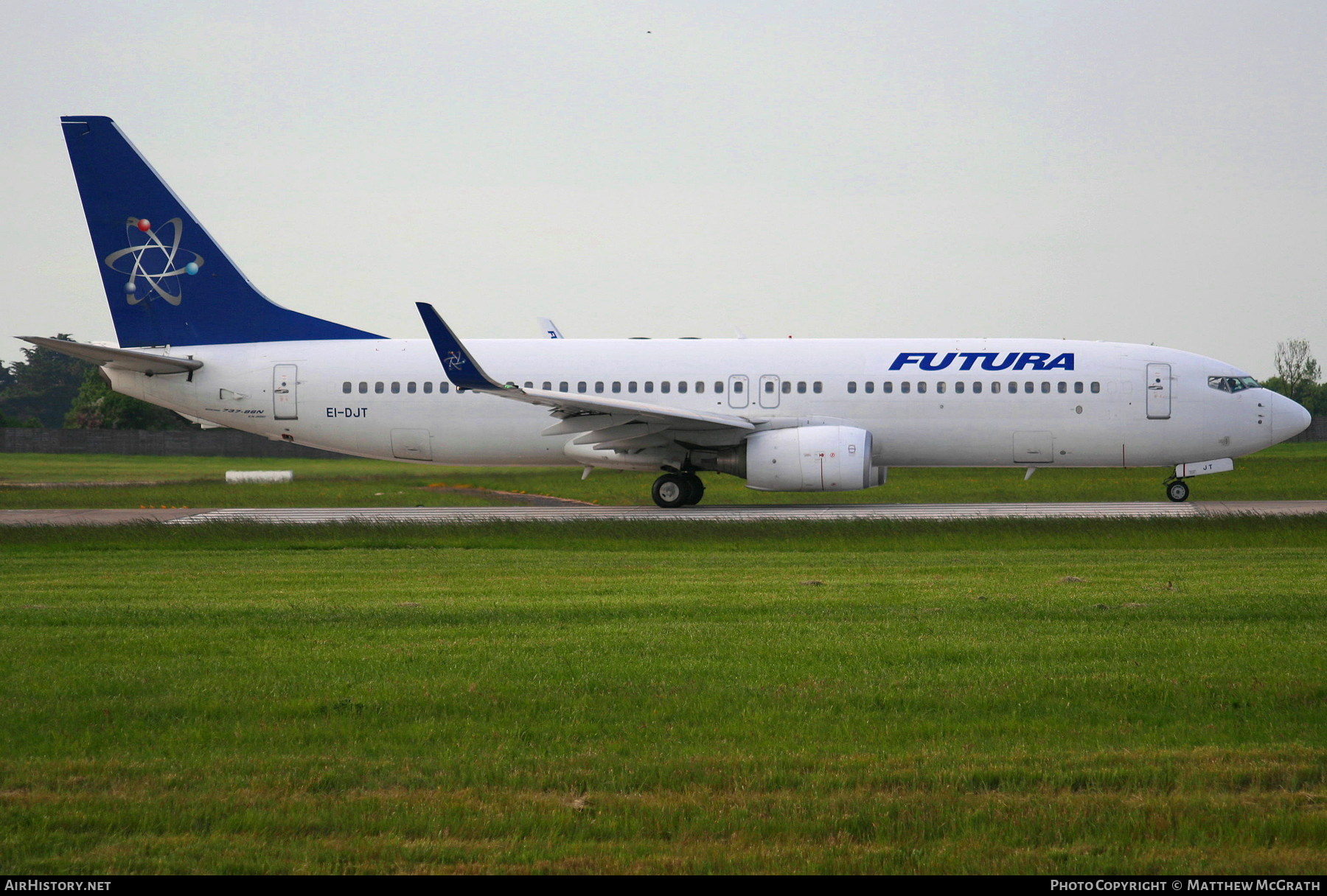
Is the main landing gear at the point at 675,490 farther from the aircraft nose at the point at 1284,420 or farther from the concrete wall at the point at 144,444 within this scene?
the concrete wall at the point at 144,444

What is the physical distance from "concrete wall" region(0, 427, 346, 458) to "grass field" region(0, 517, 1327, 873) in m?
38.1

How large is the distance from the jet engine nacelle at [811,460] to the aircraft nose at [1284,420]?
877 cm

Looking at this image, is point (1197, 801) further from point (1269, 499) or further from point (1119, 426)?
point (1269, 499)

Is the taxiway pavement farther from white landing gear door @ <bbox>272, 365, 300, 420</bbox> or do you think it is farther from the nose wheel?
white landing gear door @ <bbox>272, 365, 300, 420</bbox>

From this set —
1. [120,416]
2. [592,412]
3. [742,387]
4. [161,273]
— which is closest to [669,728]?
[592,412]

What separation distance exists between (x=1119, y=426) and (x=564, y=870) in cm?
2313

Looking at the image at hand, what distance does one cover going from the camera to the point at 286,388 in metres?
26.9

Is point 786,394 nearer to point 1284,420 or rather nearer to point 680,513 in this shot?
point 680,513

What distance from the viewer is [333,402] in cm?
2678

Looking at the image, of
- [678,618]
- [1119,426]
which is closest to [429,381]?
[1119,426]

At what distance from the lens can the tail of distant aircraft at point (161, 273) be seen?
89.0 feet

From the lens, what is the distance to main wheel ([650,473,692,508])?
84.5 feet

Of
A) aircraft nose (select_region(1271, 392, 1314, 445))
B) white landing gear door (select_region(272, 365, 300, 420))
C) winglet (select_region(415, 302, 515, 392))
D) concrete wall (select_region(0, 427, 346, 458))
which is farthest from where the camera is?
concrete wall (select_region(0, 427, 346, 458))

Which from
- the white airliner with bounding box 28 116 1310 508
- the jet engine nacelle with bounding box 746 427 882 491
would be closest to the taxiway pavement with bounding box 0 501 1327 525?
the jet engine nacelle with bounding box 746 427 882 491
